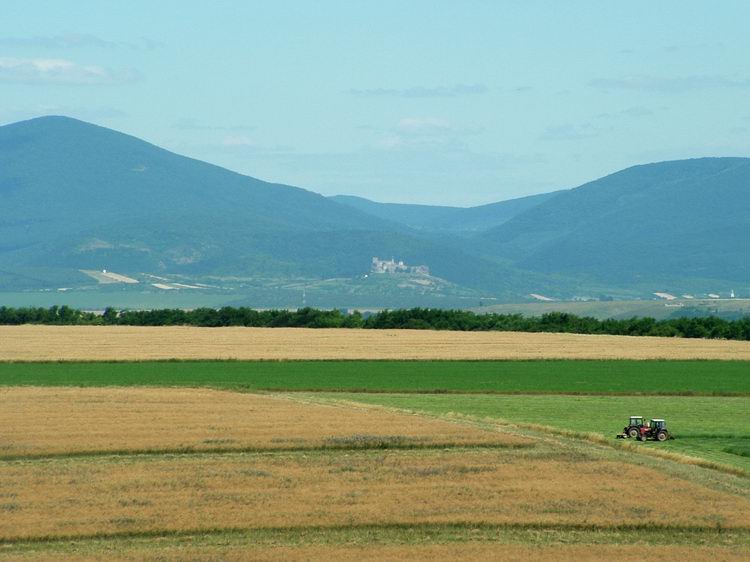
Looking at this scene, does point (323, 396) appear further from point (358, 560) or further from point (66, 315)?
point (66, 315)

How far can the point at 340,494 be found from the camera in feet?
94.6

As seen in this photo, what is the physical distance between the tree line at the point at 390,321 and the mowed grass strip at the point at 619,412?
41.2m

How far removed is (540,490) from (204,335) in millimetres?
58736

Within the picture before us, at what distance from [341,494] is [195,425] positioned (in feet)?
37.2

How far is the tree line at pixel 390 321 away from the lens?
94.4 meters

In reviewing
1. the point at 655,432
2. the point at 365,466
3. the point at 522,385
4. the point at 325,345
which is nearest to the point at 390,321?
the point at 325,345

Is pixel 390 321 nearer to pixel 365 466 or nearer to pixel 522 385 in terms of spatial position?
pixel 522 385

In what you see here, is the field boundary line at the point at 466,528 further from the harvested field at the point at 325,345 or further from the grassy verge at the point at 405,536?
the harvested field at the point at 325,345

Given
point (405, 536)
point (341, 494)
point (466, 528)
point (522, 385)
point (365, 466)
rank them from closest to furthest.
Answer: point (405, 536), point (466, 528), point (341, 494), point (365, 466), point (522, 385)

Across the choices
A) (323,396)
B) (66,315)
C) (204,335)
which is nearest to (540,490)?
(323,396)

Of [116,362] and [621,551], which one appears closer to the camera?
[621,551]

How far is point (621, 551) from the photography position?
24.6 metres

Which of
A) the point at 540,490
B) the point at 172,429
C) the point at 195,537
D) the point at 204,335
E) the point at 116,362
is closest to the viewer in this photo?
the point at 195,537

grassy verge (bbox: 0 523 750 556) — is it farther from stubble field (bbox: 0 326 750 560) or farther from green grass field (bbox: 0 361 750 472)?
green grass field (bbox: 0 361 750 472)
